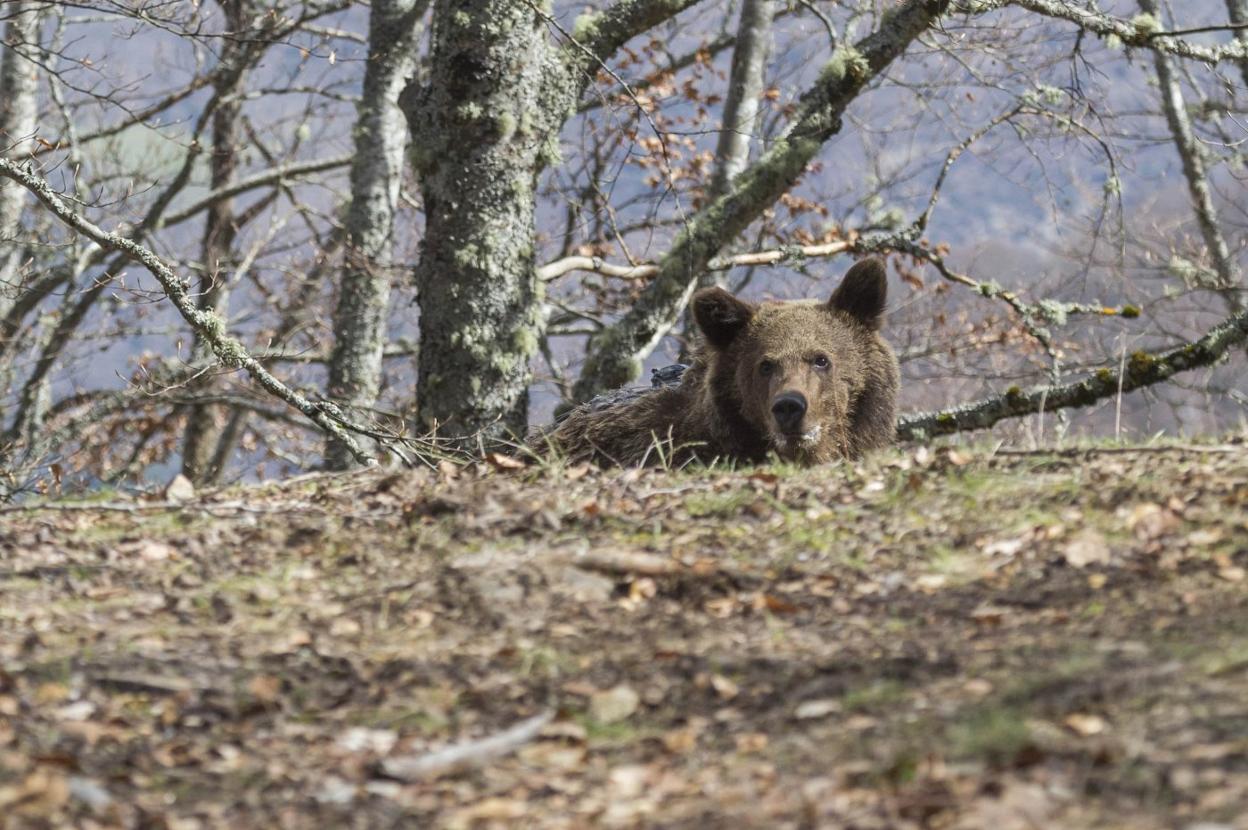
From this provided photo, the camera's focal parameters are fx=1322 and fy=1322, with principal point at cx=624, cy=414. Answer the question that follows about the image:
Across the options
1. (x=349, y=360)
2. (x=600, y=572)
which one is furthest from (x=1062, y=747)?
(x=349, y=360)

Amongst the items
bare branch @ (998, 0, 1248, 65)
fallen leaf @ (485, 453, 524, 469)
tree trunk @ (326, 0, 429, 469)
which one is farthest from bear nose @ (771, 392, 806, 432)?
tree trunk @ (326, 0, 429, 469)

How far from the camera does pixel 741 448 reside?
25.4 ft

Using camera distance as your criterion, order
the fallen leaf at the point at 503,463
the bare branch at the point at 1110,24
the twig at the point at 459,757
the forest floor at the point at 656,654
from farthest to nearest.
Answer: the bare branch at the point at 1110,24
the fallen leaf at the point at 503,463
the twig at the point at 459,757
the forest floor at the point at 656,654

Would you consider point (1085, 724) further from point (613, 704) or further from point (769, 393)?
point (769, 393)

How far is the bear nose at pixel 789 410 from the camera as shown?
7.25 metres

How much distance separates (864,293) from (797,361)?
0.82m

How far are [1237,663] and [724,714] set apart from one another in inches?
47.6

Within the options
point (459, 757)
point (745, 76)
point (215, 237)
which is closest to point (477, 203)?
point (745, 76)

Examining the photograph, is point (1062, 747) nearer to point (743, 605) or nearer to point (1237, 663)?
point (1237, 663)

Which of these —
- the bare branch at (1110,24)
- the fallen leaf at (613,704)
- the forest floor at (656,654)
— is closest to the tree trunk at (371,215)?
the bare branch at (1110,24)

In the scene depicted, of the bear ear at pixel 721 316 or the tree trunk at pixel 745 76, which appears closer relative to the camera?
the bear ear at pixel 721 316

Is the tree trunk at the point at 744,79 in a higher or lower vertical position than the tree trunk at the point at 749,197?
higher

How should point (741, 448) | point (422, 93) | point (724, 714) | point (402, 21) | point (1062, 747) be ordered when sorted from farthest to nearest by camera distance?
point (402, 21) < point (422, 93) < point (741, 448) < point (724, 714) < point (1062, 747)

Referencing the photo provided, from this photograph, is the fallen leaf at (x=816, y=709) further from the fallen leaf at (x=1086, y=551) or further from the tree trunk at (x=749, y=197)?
the tree trunk at (x=749, y=197)
